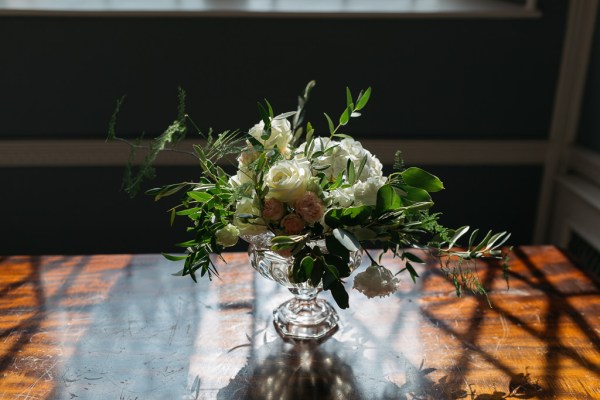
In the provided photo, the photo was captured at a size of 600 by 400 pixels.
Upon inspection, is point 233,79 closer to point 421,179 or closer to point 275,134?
point 275,134

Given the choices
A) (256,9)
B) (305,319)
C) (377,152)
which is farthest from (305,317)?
(256,9)

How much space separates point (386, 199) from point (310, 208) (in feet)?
0.46

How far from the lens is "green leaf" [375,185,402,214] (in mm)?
1140

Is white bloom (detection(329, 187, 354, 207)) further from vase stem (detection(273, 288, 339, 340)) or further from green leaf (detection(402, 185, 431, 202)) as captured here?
vase stem (detection(273, 288, 339, 340))

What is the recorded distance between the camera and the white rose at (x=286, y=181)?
1.13 meters

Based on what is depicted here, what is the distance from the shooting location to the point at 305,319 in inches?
55.7

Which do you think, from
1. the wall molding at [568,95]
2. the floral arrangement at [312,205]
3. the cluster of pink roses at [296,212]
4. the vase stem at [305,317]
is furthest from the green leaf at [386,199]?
the wall molding at [568,95]

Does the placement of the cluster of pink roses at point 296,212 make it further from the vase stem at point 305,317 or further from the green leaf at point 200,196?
the vase stem at point 305,317

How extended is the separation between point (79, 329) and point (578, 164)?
190cm

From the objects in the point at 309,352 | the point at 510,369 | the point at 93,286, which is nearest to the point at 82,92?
the point at 93,286

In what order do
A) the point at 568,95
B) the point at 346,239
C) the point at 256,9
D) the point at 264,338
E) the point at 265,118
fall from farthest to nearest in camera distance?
1. the point at 568,95
2. the point at 256,9
3. the point at 264,338
4. the point at 265,118
5. the point at 346,239

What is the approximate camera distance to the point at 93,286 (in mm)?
1591

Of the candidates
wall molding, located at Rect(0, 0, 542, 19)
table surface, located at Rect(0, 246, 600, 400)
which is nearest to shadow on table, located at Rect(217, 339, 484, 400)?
table surface, located at Rect(0, 246, 600, 400)

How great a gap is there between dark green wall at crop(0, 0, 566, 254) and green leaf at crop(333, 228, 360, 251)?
4.28 ft
